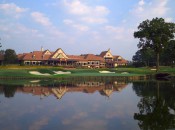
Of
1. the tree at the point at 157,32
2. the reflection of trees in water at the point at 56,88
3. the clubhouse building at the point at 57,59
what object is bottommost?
the reflection of trees in water at the point at 56,88

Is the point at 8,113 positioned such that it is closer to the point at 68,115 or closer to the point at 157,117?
the point at 68,115

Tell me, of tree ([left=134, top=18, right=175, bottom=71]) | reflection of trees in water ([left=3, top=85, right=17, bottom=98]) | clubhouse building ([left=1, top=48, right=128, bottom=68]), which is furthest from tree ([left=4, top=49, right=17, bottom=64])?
reflection of trees in water ([left=3, top=85, right=17, bottom=98])

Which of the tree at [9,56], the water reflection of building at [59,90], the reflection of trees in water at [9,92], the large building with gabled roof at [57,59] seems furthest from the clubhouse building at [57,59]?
the reflection of trees in water at [9,92]

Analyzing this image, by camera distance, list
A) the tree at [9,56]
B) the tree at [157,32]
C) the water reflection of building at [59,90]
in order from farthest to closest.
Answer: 1. the tree at [9,56]
2. the tree at [157,32]
3. the water reflection of building at [59,90]

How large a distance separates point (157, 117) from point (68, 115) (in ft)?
14.7

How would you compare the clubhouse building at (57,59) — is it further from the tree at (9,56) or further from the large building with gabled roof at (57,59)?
the tree at (9,56)

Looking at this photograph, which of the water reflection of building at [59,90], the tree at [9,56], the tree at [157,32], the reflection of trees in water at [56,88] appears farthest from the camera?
the tree at [9,56]

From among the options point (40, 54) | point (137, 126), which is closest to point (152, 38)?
point (40, 54)

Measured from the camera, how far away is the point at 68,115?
13.9 m

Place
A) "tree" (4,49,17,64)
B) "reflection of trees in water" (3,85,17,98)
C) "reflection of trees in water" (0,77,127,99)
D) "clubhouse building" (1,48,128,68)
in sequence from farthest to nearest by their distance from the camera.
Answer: "clubhouse building" (1,48,128,68) → "tree" (4,49,17,64) → "reflection of trees in water" (0,77,127,99) → "reflection of trees in water" (3,85,17,98)

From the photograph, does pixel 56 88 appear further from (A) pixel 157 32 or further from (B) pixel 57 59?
(B) pixel 57 59

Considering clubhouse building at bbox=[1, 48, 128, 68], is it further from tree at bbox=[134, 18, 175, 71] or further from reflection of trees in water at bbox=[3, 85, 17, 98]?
reflection of trees in water at bbox=[3, 85, 17, 98]

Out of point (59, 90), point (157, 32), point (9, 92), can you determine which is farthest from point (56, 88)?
point (157, 32)

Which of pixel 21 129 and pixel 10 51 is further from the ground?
pixel 10 51
